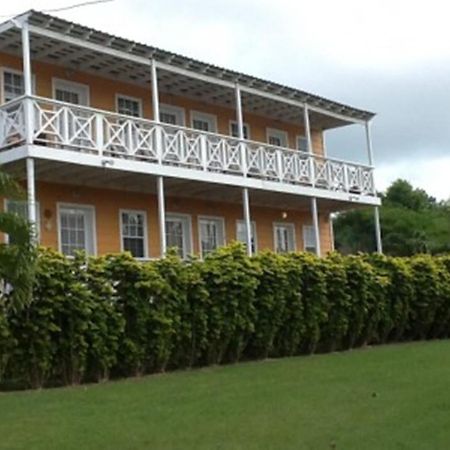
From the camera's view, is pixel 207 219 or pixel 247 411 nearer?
pixel 247 411

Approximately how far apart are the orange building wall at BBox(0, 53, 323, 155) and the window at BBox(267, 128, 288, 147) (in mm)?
134

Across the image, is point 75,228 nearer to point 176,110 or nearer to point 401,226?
point 176,110

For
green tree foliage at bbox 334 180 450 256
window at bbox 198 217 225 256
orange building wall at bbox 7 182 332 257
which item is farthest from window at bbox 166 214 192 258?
green tree foliage at bbox 334 180 450 256

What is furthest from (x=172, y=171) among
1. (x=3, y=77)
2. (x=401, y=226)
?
(x=401, y=226)

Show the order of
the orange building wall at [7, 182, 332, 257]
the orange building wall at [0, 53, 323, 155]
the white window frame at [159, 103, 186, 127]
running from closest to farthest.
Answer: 1. the orange building wall at [7, 182, 332, 257]
2. the orange building wall at [0, 53, 323, 155]
3. the white window frame at [159, 103, 186, 127]

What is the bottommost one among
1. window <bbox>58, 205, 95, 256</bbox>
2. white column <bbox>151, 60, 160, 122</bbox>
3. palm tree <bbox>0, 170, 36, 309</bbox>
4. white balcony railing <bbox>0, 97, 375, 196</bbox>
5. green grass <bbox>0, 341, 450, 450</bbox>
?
green grass <bbox>0, 341, 450, 450</bbox>

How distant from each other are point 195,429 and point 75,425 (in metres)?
1.22

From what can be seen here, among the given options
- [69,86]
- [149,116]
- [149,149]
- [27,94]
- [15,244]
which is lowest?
[15,244]

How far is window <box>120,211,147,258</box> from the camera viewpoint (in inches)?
807

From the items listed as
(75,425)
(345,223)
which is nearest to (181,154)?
(75,425)

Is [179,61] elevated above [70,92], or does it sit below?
above

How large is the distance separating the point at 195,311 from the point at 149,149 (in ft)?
20.1

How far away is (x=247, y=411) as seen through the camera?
8.61m

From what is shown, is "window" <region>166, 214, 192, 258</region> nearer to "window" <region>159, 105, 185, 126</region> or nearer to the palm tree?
"window" <region>159, 105, 185, 126</region>
